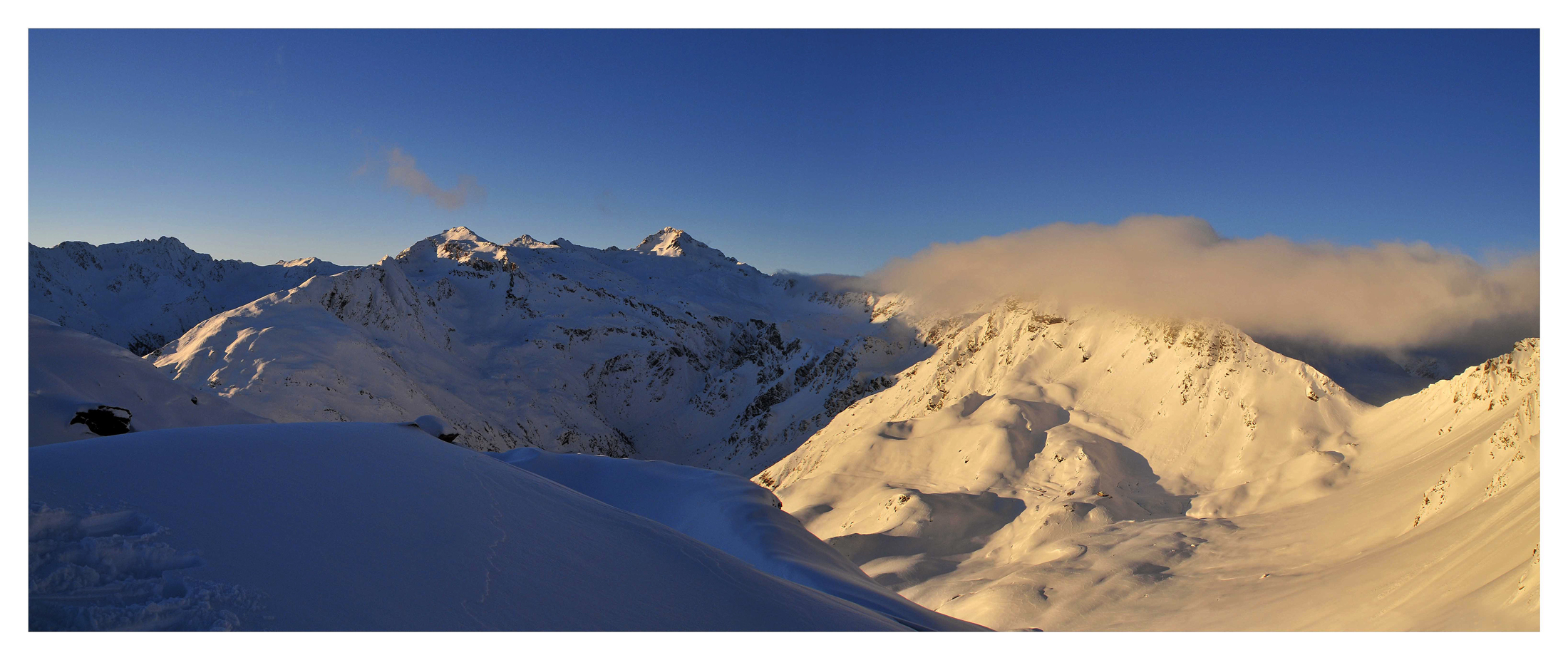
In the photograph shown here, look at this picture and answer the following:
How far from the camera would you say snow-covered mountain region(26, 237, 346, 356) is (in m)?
117

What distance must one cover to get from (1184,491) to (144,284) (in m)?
169

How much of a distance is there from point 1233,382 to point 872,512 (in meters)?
18.0

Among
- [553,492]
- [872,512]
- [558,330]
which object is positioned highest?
[558,330]

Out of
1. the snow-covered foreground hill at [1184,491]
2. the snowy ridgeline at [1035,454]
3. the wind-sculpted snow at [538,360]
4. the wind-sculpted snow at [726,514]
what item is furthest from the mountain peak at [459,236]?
the wind-sculpted snow at [726,514]

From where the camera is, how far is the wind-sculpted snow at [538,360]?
55.1 m

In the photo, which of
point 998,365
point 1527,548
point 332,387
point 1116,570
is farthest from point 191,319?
point 1527,548

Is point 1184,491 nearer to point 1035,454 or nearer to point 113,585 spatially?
point 1035,454

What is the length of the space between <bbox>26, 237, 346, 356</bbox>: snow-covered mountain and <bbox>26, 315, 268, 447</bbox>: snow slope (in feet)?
403

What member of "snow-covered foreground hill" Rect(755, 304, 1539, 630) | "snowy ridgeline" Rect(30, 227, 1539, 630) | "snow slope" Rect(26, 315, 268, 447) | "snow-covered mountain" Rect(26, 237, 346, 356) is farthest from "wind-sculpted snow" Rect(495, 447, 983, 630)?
"snow-covered mountain" Rect(26, 237, 346, 356)

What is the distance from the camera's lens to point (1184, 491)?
30266mm

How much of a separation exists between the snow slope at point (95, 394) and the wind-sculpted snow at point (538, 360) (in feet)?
81.3

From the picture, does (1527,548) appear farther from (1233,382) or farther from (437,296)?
(437,296)

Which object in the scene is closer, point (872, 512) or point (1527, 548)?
point (1527, 548)

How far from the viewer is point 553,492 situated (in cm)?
760
